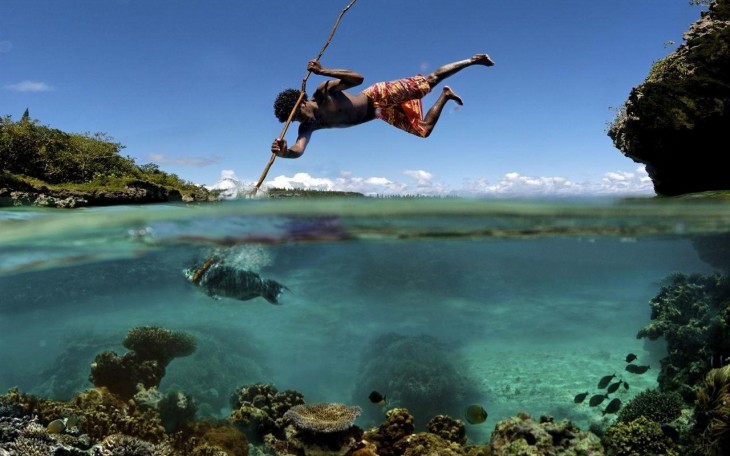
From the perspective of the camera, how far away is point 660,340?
18422mm

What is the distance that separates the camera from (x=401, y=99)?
7043mm

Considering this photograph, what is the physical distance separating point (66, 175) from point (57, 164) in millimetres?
406

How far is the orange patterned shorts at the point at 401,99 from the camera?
7.00m

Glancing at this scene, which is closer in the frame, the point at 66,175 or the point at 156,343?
the point at 156,343

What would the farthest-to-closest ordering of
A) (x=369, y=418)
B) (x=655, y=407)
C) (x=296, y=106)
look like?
(x=369, y=418) → (x=655, y=407) → (x=296, y=106)

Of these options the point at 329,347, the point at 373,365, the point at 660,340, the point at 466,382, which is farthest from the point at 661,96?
the point at 329,347

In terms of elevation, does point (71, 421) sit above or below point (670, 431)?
below

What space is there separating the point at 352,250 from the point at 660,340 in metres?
13.2

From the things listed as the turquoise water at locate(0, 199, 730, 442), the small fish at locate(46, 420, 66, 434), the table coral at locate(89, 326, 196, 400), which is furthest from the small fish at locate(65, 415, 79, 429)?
the turquoise water at locate(0, 199, 730, 442)

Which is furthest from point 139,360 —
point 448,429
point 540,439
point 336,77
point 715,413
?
point 715,413

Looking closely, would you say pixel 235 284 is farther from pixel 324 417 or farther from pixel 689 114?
pixel 689 114

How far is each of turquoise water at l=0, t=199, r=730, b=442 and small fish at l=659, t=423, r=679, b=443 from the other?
435 cm

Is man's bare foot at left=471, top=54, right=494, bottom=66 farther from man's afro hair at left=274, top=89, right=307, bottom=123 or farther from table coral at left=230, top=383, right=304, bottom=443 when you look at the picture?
table coral at left=230, top=383, right=304, bottom=443

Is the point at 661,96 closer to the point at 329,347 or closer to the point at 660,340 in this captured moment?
the point at 660,340
